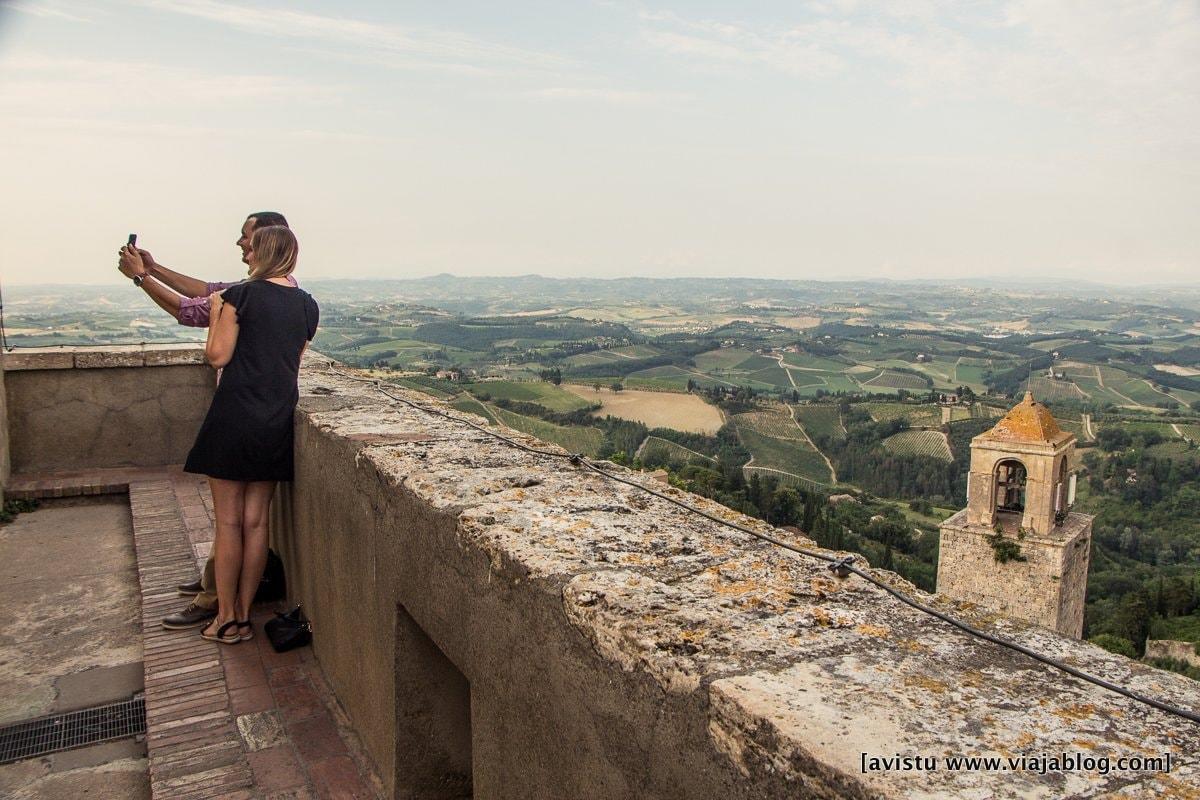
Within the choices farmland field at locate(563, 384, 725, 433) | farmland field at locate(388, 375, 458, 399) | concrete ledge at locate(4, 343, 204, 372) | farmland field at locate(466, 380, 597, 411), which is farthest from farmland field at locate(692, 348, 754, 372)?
concrete ledge at locate(4, 343, 204, 372)

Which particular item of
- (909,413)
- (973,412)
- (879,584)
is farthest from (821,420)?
(879,584)

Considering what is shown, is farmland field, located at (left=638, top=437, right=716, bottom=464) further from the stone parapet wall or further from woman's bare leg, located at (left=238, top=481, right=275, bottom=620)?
woman's bare leg, located at (left=238, top=481, right=275, bottom=620)

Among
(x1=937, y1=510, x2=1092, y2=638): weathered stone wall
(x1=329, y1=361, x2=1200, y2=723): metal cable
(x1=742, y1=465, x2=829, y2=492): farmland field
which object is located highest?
(x1=329, y1=361, x2=1200, y2=723): metal cable

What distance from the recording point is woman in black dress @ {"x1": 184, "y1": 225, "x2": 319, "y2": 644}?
287 centimetres

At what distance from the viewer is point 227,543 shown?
3047 mm

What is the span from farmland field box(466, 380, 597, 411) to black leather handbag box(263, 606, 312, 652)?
57.5 metres

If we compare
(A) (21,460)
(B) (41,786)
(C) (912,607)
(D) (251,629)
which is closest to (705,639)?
(C) (912,607)

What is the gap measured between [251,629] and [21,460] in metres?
3.22

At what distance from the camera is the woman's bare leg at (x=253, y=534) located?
10.1ft

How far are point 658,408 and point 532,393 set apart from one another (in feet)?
36.5

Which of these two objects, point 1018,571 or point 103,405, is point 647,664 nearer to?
point 103,405

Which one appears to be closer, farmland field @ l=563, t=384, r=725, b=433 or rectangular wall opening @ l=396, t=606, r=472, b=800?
rectangular wall opening @ l=396, t=606, r=472, b=800

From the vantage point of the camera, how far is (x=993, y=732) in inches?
40.4

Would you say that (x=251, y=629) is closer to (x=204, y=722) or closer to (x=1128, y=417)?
(x=204, y=722)
